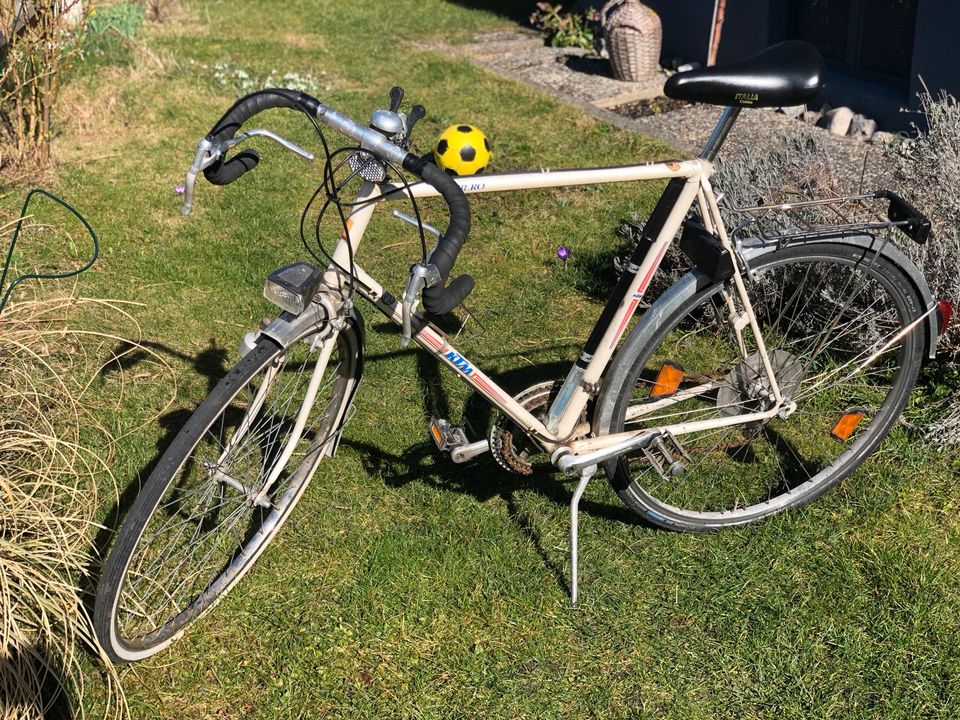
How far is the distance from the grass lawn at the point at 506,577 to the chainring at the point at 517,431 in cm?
33

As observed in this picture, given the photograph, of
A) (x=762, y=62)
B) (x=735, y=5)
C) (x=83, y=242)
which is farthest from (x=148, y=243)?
(x=735, y=5)

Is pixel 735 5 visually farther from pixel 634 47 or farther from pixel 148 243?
pixel 148 243

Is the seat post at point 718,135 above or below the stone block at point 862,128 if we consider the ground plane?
above

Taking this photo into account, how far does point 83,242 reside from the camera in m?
5.16

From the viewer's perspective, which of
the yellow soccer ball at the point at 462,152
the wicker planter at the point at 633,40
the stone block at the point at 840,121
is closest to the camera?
the yellow soccer ball at the point at 462,152

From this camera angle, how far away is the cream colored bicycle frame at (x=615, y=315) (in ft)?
8.52

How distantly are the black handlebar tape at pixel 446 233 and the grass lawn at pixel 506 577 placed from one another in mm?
1292

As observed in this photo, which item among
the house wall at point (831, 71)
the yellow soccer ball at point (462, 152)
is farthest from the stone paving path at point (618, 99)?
the yellow soccer ball at point (462, 152)

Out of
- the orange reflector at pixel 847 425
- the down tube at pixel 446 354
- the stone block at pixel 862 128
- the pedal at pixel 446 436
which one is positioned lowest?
the stone block at pixel 862 128

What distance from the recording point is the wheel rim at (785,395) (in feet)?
10.8

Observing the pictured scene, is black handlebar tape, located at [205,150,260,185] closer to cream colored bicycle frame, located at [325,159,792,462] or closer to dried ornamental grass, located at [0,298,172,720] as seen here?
cream colored bicycle frame, located at [325,159,792,462]

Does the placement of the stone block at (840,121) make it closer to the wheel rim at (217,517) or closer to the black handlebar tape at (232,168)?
the wheel rim at (217,517)

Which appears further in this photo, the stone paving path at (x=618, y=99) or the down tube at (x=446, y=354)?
the stone paving path at (x=618, y=99)

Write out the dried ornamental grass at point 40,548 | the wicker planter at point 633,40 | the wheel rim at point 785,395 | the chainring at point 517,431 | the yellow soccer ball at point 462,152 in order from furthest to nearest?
the wicker planter at point 633,40 → the yellow soccer ball at point 462,152 → the wheel rim at point 785,395 → the chainring at point 517,431 → the dried ornamental grass at point 40,548
